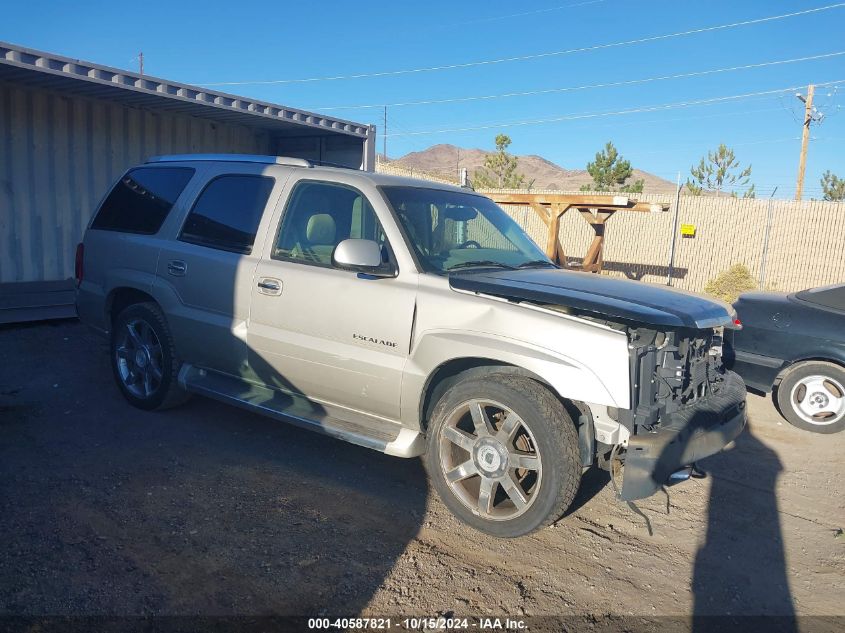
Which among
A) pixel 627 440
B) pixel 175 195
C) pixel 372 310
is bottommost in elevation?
pixel 627 440

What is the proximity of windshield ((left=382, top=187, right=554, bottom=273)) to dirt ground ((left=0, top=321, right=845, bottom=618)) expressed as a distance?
156 cm

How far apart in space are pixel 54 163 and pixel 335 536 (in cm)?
829

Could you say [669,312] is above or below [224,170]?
below

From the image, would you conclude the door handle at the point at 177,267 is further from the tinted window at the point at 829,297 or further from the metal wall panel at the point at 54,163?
the tinted window at the point at 829,297

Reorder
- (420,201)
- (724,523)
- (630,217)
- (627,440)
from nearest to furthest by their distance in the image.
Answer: (627,440) < (724,523) < (420,201) < (630,217)

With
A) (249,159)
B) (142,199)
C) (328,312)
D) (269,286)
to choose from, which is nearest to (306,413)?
(328,312)

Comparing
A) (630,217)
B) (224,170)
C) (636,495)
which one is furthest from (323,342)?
(630,217)

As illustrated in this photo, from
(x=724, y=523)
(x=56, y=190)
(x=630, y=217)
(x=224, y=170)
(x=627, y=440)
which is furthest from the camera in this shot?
(x=630, y=217)

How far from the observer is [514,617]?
3.21m

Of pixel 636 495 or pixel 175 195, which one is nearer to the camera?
pixel 636 495

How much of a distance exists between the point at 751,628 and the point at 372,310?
2.61m

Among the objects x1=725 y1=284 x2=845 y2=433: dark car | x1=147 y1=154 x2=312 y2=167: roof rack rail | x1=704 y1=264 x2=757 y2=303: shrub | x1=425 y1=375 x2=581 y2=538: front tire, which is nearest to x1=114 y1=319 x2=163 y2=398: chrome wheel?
x1=147 y1=154 x2=312 y2=167: roof rack rail

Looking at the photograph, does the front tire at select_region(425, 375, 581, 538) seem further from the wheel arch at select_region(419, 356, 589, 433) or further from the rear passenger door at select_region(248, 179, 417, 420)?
the rear passenger door at select_region(248, 179, 417, 420)

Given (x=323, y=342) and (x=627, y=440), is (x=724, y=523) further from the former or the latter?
(x=323, y=342)
